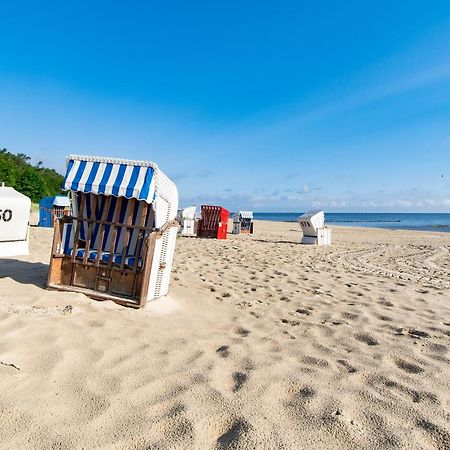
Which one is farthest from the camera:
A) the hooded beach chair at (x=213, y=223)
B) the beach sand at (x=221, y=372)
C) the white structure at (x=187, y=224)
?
the white structure at (x=187, y=224)

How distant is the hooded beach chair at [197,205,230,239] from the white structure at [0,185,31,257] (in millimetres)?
9977

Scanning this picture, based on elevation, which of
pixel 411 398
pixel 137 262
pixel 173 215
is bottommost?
pixel 411 398

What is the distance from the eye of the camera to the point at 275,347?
3580 mm

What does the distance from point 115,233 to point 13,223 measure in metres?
4.79

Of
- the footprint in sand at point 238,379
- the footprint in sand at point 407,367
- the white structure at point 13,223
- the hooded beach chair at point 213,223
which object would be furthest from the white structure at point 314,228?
the footprint in sand at point 238,379

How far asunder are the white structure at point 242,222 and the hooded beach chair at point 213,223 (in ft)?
17.7

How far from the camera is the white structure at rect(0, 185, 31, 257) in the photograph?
8.15 meters

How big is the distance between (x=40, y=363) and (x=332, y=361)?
2.41 m

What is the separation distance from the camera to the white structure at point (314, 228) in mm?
15727

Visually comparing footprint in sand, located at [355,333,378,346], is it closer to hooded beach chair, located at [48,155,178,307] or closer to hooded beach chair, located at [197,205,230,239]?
hooded beach chair, located at [48,155,178,307]

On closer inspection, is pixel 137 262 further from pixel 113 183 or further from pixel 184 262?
pixel 184 262

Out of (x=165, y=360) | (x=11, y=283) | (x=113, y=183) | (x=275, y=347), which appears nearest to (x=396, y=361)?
(x=275, y=347)

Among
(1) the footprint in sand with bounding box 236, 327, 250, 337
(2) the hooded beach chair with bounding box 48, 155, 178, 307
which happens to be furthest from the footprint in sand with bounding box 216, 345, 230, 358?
(2) the hooded beach chair with bounding box 48, 155, 178, 307

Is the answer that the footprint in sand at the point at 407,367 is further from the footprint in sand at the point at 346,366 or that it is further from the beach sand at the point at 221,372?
the footprint in sand at the point at 346,366
